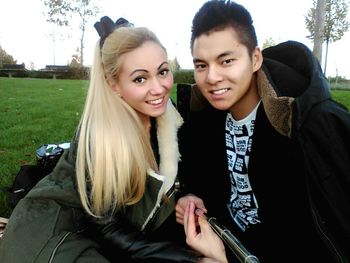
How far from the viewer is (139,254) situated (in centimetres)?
245

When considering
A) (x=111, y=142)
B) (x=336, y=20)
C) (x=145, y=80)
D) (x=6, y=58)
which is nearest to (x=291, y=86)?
(x=145, y=80)

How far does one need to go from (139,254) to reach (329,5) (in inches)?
993

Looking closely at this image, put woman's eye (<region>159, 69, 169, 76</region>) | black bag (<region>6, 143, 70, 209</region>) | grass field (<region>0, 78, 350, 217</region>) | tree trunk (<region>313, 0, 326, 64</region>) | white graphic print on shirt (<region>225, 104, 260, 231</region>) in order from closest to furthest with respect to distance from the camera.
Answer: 1. white graphic print on shirt (<region>225, 104, 260, 231</region>)
2. woman's eye (<region>159, 69, 169, 76</region>)
3. black bag (<region>6, 143, 70, 209</region>)
4. grass field (<region>0, 78, 350, 217</region>)
5. tree trunk (<region>313, 0, 326, 64</region>)

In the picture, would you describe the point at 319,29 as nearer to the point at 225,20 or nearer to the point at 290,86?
the point at 225,20

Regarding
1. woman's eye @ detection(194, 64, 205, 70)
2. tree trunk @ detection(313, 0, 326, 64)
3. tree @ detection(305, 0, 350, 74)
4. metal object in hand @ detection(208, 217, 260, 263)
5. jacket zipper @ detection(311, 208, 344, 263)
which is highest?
tree @ detection(305, 0, 350, 74)

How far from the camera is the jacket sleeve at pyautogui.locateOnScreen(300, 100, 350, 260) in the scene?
2172 millimetres

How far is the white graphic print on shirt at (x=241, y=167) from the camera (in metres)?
2.77

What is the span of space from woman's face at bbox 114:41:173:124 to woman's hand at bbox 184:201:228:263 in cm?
86

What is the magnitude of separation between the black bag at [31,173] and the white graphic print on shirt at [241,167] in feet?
5.11

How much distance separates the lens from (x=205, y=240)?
97.4 inches

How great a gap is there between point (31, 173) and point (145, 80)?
1307mm

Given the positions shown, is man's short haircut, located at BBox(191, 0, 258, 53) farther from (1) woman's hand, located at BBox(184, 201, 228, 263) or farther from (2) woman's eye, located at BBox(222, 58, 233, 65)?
(1) woman's hand, located at BBox(184, 201, 228, 263)

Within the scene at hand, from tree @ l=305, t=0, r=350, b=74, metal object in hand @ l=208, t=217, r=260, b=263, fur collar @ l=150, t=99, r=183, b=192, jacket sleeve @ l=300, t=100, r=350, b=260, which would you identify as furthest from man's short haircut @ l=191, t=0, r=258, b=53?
tree @ l=305, t=0, r=350, b=74

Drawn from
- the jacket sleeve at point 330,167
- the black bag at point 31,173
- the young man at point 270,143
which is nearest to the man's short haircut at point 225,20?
the young man at point 270,143
